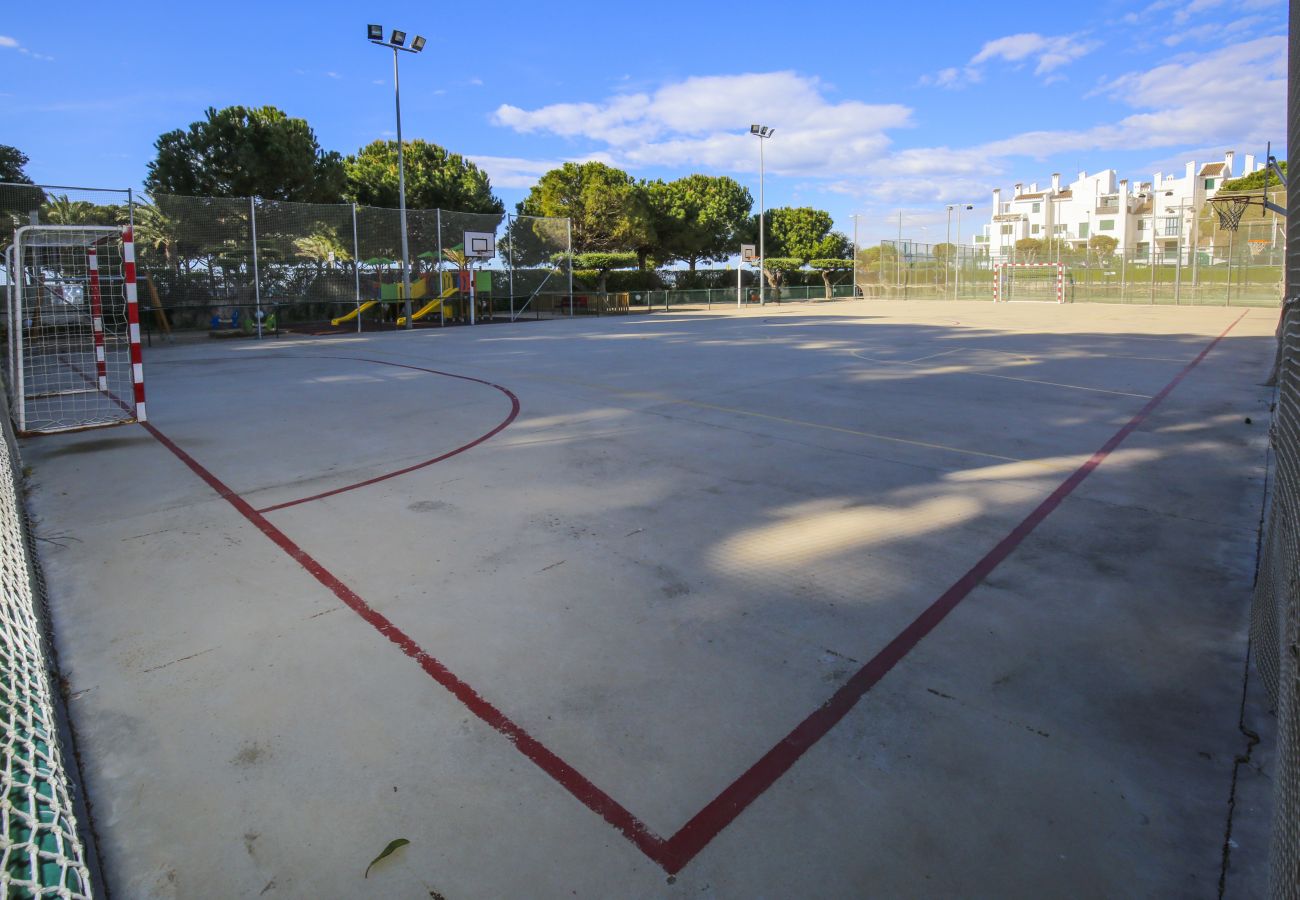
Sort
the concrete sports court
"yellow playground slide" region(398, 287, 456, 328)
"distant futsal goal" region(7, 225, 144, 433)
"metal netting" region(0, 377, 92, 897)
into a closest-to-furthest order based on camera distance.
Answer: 1. "metal netting" region(0, 377, 92, 897)
2. the concrete sports court
3. "distant futsal goal" region(7, 225, 144, 433)
4. "yellow playground slide" region(398, 287, 456, 328)

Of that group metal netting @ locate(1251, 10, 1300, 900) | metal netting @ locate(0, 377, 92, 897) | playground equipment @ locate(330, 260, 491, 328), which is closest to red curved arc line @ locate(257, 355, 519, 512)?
metal netting @ locate(0, 377, 92, 897)

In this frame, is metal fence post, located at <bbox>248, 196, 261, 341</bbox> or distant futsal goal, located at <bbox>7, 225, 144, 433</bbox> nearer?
distant futsal goal, located at <bbox>7, 225, 144, 433</bbox>

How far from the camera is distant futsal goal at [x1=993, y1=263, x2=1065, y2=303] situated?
39250mm

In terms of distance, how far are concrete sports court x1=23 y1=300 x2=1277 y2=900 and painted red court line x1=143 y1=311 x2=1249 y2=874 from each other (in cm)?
1

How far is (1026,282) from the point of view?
4109cm

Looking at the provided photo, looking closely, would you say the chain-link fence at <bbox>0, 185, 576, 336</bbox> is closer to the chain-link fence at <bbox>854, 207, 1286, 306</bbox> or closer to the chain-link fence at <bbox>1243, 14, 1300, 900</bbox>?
the chain-link fence at <bbox>1243, 14, 1300, 900</bbox>

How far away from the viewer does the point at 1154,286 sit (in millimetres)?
34156

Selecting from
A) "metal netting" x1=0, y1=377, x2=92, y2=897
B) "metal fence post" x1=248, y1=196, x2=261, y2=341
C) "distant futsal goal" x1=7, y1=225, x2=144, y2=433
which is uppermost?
"metal fence post" x1=248, y1=196, x2=261, y2=341

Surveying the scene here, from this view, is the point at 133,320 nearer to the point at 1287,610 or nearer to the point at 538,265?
the point at 1287,610

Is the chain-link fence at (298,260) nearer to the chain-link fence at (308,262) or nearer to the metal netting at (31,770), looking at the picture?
the chain-link fence at (308,262)

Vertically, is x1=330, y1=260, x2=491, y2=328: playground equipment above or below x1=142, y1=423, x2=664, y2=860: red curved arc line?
above

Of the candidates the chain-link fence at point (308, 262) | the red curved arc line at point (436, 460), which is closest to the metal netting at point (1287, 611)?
the red curved arc line at point (436, 460)

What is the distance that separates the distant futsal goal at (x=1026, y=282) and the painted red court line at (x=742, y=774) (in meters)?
39.7

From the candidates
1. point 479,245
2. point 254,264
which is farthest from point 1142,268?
point 254,264
